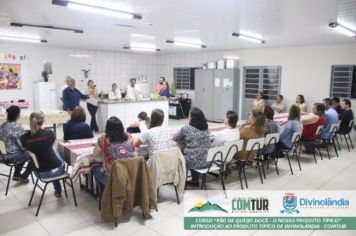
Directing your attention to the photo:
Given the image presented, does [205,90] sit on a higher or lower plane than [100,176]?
higher

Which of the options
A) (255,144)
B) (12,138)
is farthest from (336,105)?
(12,138)

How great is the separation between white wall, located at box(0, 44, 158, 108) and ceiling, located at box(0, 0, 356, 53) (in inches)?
89.5

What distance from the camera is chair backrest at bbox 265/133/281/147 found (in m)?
3.96

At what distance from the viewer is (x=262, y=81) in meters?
8.59

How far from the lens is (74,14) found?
14.3ft

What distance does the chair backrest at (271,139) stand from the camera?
396 cm

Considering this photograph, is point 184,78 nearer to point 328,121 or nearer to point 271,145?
point 328,121

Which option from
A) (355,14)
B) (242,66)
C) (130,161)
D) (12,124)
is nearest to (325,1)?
(355,14)

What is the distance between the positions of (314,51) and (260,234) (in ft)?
20.2

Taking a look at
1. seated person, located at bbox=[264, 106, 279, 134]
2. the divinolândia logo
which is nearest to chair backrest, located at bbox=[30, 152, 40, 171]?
the divinolândia logo

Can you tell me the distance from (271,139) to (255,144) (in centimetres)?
42

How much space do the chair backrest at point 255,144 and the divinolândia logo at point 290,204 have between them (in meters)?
0.68

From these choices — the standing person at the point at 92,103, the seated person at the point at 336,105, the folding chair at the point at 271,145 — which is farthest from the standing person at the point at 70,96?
the seated person at the point at 336,105

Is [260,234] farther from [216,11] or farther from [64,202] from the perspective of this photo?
[216,11]
